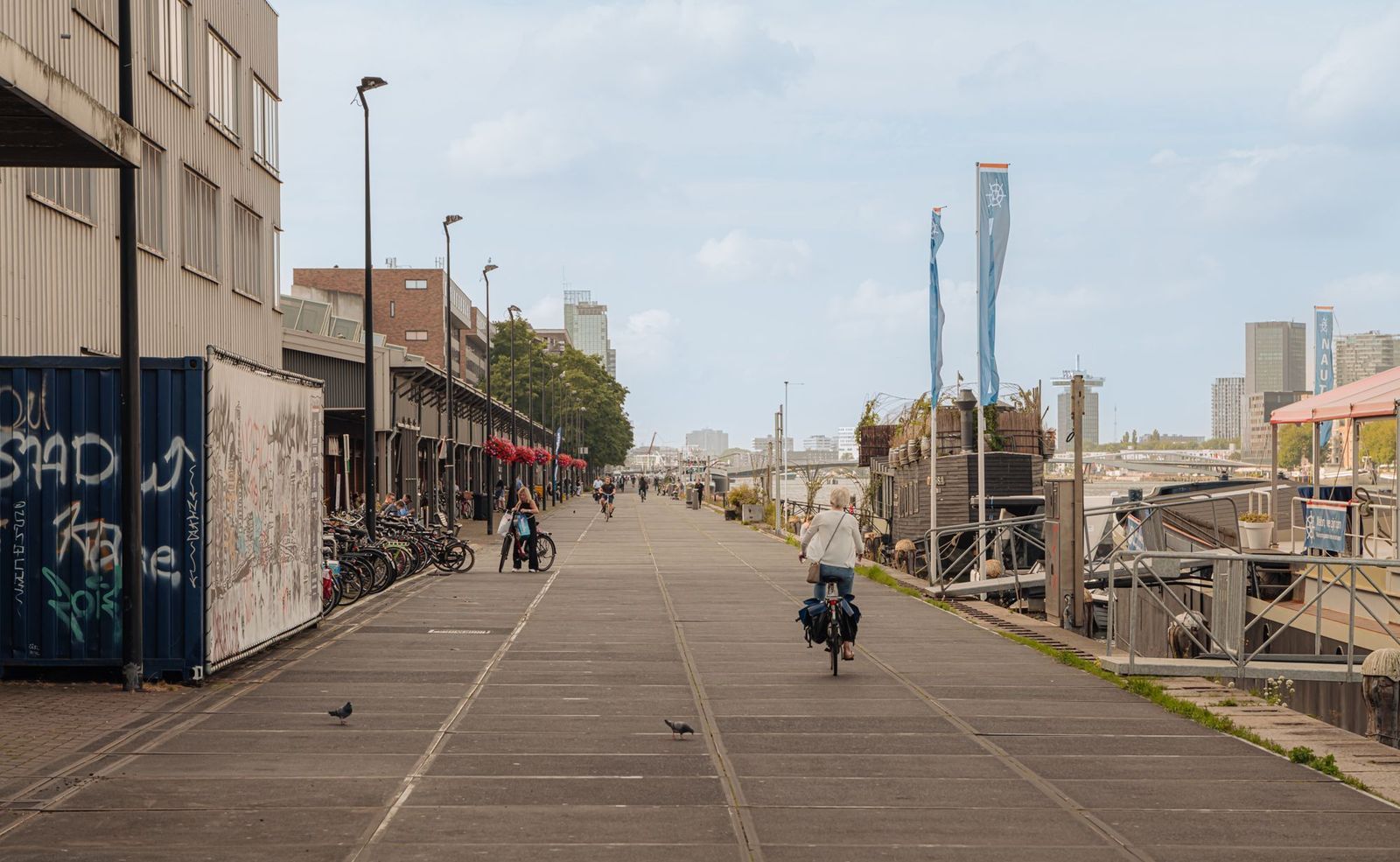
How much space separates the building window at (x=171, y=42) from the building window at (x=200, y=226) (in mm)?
1554

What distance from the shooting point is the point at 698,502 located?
94375 mm

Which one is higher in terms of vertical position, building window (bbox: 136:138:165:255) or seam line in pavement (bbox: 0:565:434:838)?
building window (bbox: 136:138:165:255)

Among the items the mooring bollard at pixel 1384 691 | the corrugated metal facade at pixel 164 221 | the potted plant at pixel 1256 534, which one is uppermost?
the corrugated metal facade at pixel 164 221

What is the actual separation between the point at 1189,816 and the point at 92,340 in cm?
1671

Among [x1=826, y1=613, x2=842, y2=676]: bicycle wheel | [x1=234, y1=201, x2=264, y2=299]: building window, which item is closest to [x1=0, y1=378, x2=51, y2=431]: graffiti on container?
[x1=826, y1=613, x2=842, y2=676]: bicycle wheel

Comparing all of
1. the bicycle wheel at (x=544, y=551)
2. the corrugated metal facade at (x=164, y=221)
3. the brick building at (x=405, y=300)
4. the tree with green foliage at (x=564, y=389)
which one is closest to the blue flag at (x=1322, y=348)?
the bicycle wheel at (x=544, y=551)

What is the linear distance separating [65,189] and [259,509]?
24.7ft

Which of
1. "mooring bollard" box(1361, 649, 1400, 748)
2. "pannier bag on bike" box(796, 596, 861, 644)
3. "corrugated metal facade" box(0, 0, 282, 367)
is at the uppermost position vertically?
"corrugated metal facade" box(0, 0, 282, 367)

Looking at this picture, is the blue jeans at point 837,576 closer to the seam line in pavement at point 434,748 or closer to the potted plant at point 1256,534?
the seam line in pavement at point 434,748

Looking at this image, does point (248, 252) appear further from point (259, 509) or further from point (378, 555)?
point (259, 509)

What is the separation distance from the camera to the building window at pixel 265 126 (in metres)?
30.3

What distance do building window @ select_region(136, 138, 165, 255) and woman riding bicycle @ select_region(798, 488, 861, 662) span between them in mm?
13081

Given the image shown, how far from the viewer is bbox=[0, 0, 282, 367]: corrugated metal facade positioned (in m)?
18.5

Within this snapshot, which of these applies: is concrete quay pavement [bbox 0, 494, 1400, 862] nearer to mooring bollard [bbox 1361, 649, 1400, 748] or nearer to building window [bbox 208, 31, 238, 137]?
mooring bollard [bbox 1361, 649, 1400, 748]
